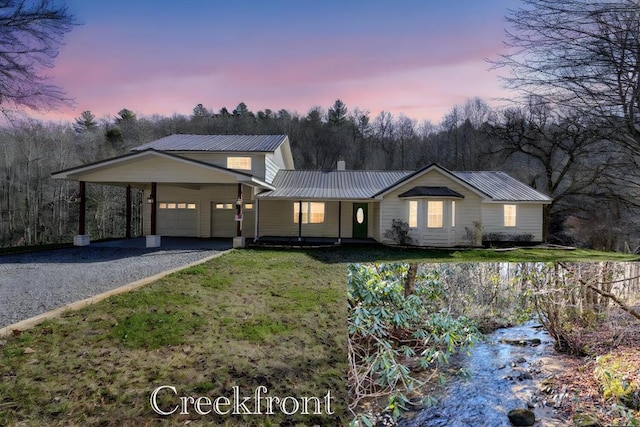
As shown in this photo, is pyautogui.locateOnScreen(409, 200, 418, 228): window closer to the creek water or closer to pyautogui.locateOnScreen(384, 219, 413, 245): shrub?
pyautogui.locateOnScreen(384, 219, 413, 245): shrub

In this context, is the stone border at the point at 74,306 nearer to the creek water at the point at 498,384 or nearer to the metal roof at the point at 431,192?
the creek water at the point at 498,384

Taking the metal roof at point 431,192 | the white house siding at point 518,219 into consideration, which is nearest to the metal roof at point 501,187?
the white house siding at point 518,219

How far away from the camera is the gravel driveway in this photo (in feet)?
16.2

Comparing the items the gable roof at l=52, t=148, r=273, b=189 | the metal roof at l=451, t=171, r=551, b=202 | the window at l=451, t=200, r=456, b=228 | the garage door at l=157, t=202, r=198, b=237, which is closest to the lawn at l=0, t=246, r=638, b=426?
the gable roof at l=52, t=148, r=273, b=189

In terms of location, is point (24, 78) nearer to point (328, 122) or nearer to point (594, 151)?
point (328, 122)

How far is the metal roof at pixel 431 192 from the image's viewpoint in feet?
43.0

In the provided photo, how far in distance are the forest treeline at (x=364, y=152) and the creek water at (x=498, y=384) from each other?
360 centimetres

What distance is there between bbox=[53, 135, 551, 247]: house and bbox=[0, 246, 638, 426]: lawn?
775 centimetres

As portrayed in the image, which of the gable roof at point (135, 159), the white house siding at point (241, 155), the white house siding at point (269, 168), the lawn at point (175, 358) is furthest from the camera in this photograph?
the white house siding at point (269, 168)

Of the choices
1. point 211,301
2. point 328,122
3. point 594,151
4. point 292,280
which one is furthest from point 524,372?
point 328,122

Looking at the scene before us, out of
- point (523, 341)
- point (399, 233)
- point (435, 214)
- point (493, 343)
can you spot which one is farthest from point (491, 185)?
point (493, 343)

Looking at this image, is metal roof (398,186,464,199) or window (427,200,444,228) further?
window (427,200,444,228)

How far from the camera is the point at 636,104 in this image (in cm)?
359

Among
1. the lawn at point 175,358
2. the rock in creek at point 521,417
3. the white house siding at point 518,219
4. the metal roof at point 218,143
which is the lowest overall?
the lawn at point 175,358
